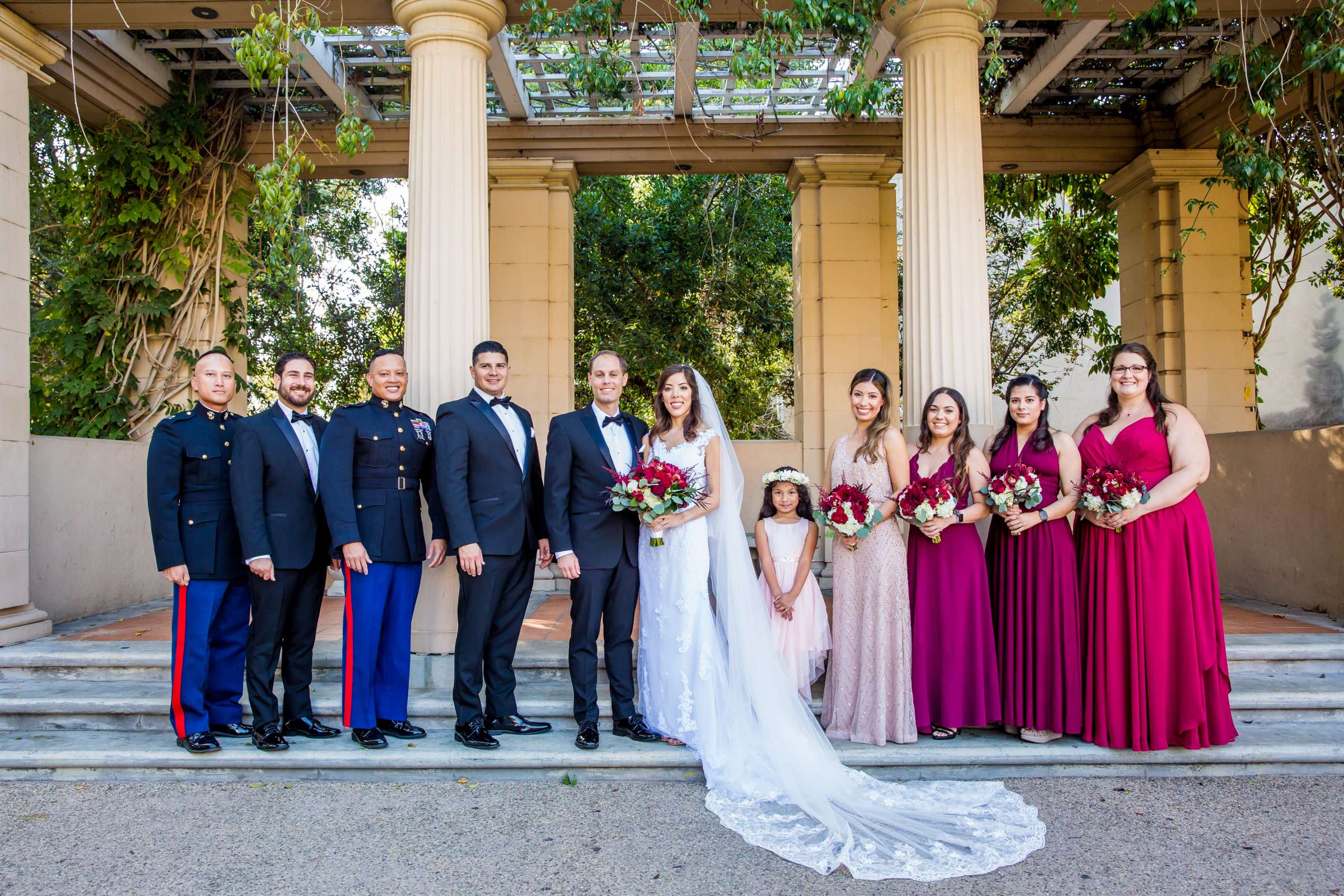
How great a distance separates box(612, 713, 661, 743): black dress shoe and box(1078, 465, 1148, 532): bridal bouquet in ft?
7.89

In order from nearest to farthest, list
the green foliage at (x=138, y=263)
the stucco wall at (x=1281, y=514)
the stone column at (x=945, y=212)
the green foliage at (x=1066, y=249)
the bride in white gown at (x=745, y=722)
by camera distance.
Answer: the bride in white gown at (x=745, y=722) → the stone column at (x=945, y=212) → the stucco wall at (x=1281, y=514) → the green foliage at (x=138, y=263) → the green foliage at (x=1066, y=249)

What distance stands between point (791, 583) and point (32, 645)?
16.2ft

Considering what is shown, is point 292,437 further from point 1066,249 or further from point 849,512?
point 1066,249

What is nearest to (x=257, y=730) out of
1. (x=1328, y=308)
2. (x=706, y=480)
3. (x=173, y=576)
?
(x=173, y=576)

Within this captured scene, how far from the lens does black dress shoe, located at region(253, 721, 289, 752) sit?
166 inches

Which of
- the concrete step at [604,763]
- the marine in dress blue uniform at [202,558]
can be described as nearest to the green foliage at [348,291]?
the marine in dress blue uniform at [202,558]

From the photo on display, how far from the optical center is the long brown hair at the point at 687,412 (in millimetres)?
4504

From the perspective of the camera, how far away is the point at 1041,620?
4.27 meters

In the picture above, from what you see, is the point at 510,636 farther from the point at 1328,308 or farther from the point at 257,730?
the point at 1328,308

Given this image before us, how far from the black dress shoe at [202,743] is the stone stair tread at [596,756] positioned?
3 cm

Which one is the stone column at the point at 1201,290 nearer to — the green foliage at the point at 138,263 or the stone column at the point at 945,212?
the stone column at the point at 945,212

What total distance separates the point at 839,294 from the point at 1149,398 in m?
4.56

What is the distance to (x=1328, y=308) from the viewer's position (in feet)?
45.6

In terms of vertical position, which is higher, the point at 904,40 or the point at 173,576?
the point at 904,40
